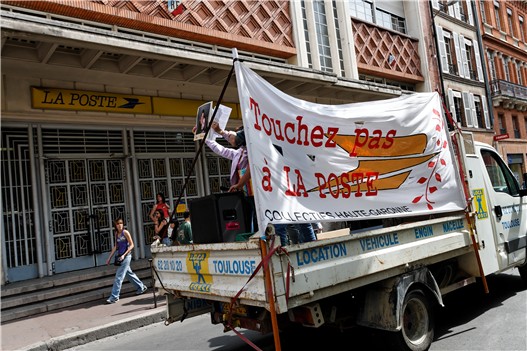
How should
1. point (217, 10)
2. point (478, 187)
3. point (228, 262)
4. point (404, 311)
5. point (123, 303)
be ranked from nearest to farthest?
point (228, 262) < point (404, 311) < point (478, 187) < point (123, 303) < point (217, 10)

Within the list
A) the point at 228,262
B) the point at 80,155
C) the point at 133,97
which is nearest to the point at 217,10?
the point at 133,97

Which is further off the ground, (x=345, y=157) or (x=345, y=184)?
(x=345, y=157)

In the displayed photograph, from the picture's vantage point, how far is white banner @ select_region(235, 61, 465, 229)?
3301 mm

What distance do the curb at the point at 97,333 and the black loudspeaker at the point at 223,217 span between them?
3.37 meters

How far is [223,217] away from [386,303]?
66.4 inches

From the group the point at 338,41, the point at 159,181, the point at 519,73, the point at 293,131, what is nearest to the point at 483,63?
the point at 519,73

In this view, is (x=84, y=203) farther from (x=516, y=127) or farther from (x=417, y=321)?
(x=516, y=127)

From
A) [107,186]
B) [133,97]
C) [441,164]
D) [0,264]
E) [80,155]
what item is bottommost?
[0,264]

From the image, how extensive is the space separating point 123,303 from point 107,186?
346cm

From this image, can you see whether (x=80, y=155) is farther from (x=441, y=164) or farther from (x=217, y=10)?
(x=441, y=164)

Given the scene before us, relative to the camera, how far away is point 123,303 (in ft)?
25.7

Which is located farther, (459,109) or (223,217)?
(459,109)

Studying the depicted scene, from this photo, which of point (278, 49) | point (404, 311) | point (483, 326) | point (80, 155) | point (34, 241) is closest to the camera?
point (404, 311)

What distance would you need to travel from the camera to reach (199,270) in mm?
3768
